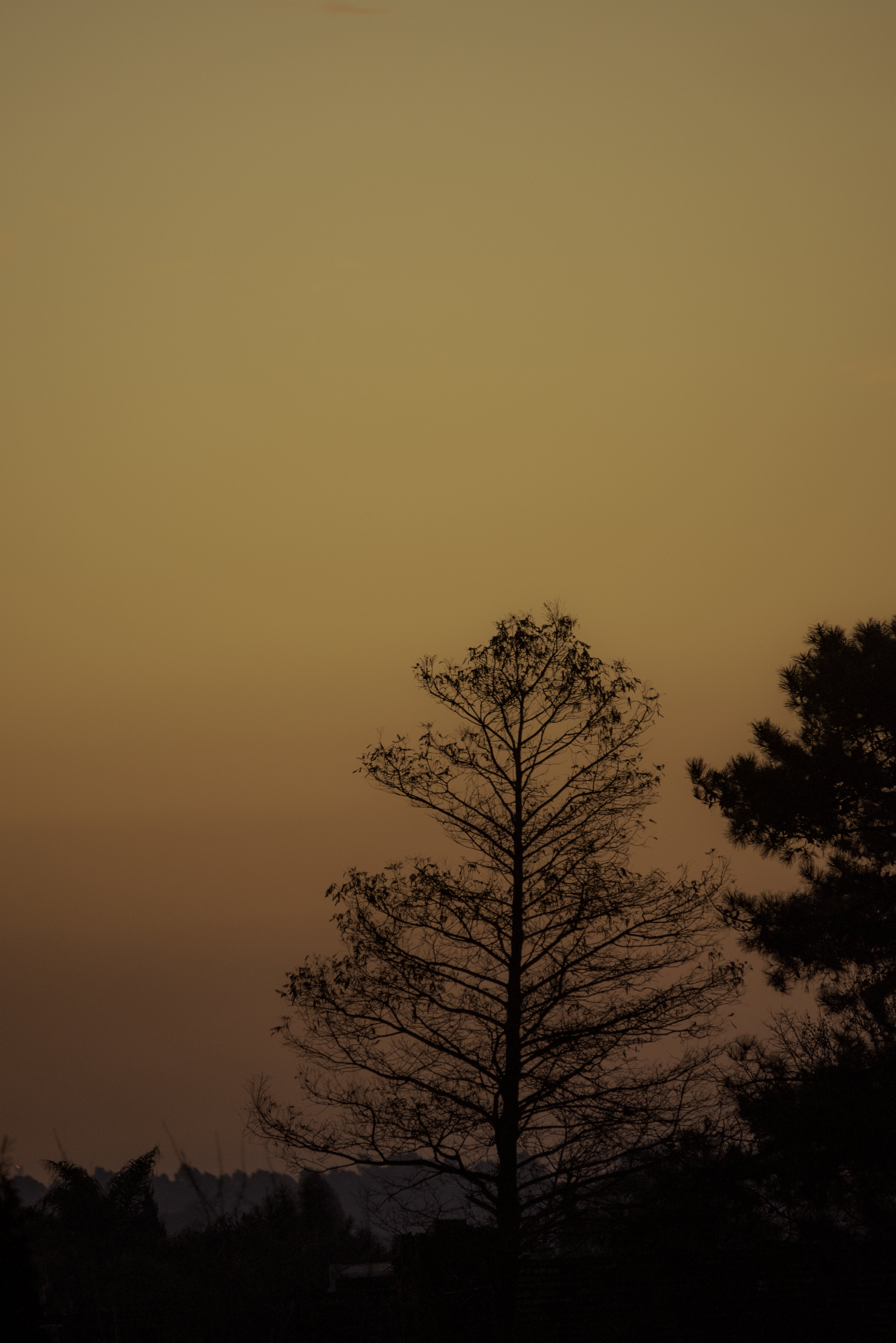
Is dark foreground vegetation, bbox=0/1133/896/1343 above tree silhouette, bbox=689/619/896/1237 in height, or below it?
below

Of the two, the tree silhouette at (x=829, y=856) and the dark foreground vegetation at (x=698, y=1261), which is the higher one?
the tree silhouette at (x=829, y=856)

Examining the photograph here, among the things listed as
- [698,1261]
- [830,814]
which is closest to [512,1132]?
[698,1261]

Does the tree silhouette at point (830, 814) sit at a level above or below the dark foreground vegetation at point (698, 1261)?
above

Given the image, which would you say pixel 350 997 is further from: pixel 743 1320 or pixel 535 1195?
pixel 743 1320

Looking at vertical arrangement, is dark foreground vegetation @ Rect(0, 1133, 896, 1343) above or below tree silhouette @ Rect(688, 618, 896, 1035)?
below

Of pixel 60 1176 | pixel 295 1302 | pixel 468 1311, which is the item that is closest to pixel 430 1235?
pixel 468 1311

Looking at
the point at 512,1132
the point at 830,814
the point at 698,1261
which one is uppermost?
the point at 830,814

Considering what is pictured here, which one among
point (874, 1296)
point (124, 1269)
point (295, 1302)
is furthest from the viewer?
point (124, 1269)

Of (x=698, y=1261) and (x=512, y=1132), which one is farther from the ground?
(x=512, y=1132)

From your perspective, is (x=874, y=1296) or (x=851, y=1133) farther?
(x=874, y=1296)

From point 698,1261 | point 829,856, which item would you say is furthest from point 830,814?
point 698,1261

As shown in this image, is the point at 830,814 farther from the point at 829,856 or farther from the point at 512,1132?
the point at 512,1132

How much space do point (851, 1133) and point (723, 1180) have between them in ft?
6.40

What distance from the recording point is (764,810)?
20.7 m
